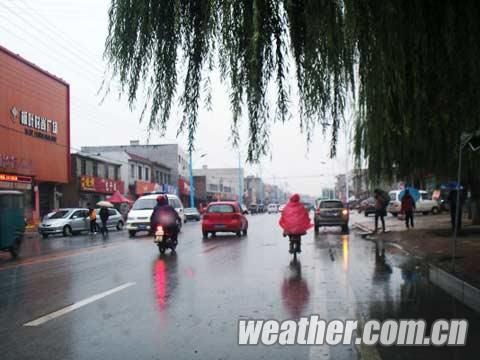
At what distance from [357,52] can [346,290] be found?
5.40 meters

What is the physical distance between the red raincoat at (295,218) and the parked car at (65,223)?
1912 cm

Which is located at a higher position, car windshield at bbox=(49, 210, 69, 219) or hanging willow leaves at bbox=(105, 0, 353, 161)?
hanging willow leaves at bbox=(105, 0, 353, 161)

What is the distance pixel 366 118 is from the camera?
496cm

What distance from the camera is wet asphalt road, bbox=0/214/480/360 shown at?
5.16 meters

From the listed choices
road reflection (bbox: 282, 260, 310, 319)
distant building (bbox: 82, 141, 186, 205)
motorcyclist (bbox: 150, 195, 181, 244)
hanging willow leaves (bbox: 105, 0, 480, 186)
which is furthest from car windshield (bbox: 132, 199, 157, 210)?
distant building (bbox: 82, 141, 186, 205)

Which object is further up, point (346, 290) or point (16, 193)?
point (16, 193)

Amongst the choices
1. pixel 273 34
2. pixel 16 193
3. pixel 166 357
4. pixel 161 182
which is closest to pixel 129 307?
pixel 166 357

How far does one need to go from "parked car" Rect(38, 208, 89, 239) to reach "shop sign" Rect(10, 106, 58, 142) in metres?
7.61

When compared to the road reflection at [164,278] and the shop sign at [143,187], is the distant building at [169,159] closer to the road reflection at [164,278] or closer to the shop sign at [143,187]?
the shop sign at [143,187]

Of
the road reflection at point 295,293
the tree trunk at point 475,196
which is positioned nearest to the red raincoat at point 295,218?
the road reflection at point 295,293

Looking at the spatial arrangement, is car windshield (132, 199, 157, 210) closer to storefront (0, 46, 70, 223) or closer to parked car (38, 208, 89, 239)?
parked car (38, 208, 89, 239)

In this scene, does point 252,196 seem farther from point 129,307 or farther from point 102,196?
point 129,307

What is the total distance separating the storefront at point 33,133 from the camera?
33.1 metres

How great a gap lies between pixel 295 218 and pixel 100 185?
3735 centimetres
